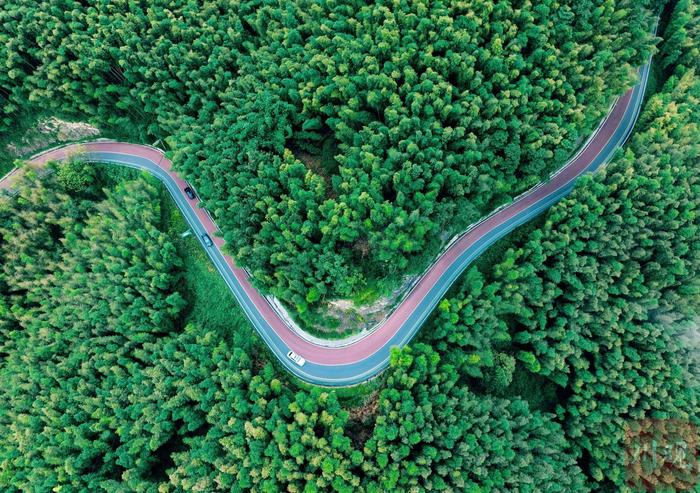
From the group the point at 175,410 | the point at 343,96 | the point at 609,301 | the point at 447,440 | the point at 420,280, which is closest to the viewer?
the point at 447,440

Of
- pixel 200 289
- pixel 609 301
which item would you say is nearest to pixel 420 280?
pixel 609 301

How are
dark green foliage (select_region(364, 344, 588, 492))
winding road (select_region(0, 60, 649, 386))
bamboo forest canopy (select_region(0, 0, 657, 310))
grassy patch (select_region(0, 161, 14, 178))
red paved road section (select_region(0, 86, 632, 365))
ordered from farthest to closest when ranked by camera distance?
grassy patch (select_region(0, 161, 14, 178)) → red paved road section (select_region(0, 86, 632, 365)) → winding road (select_region(0, 60, 649, 386)) → bamboo forest canopy (select_region(0, 0, 657, 310)) → dark green foliage (select_region(364, 344, 588, 492))

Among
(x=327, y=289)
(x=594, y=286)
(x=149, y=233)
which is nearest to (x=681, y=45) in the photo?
(x=594, y=286)

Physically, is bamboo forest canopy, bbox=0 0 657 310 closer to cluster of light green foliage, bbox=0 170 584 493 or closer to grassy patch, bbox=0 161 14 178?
cluster of light green foliage, bbox=0 170 584 493

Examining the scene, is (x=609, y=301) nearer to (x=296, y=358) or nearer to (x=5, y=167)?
(x=296, y=358)

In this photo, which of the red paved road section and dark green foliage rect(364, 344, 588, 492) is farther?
the red paved road section

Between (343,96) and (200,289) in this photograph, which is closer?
(343,96)

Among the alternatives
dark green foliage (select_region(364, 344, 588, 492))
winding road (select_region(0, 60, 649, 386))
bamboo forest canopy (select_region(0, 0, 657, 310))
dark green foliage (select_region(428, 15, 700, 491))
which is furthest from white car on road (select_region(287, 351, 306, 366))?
dark green foliage (select_region(428, 15, 700, 491))
